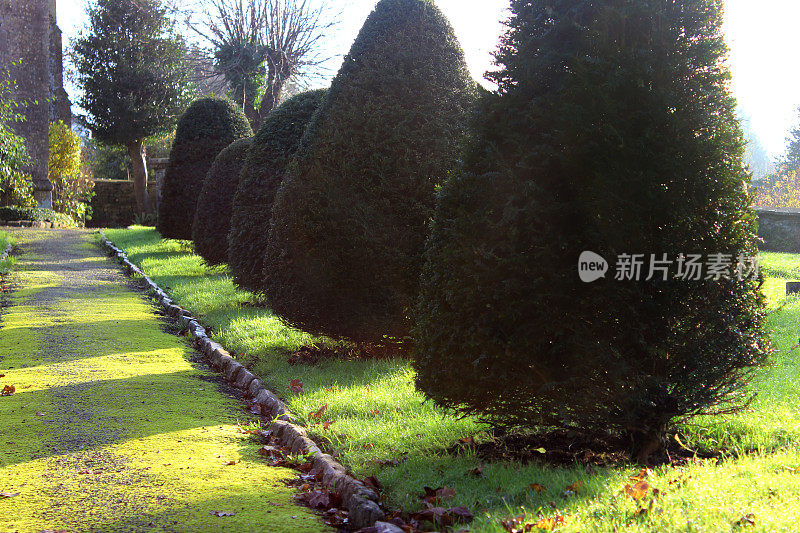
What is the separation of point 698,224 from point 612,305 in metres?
0.69

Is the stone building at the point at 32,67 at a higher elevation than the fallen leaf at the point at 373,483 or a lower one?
higher

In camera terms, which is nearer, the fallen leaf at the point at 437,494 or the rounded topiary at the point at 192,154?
the fallen leaf at the point at 437,494

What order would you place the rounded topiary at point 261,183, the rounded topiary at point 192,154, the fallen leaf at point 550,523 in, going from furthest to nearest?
1. the rounded topiary at point 192,154
2. the rounded topiary at point 261,183
3. the fallen leaf at point 550,523

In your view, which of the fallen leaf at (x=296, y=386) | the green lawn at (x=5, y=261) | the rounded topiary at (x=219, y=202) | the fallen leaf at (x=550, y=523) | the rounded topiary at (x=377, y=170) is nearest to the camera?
the fallen leaf at (x=550, y=523)

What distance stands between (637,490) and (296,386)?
346 centimetres

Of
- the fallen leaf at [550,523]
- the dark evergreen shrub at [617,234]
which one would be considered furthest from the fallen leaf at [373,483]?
the fallen leaf at [550,523]

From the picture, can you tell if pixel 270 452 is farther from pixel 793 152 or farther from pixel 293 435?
pixel 793 152

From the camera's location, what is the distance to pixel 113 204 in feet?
107

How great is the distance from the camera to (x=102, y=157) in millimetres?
40312

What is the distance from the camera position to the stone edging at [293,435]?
11.6 feet

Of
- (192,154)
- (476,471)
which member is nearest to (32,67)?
(192,154)

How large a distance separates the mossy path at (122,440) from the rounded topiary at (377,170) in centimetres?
158

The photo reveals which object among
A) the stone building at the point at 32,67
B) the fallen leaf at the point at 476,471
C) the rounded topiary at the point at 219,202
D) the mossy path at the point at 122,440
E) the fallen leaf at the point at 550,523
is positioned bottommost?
the mossy path at the point at 122,440

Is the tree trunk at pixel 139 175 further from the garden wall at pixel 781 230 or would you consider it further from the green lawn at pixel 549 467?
the green lawn at pixel 549 467
